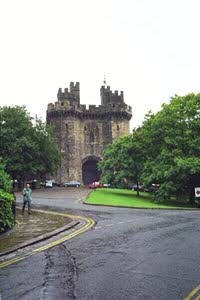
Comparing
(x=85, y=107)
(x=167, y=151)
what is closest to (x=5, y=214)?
(x=167, y=151)

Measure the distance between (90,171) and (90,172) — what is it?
18 cm

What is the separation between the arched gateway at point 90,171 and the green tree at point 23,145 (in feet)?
49.3

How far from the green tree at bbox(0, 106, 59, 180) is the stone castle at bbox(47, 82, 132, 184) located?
11808 millimetres

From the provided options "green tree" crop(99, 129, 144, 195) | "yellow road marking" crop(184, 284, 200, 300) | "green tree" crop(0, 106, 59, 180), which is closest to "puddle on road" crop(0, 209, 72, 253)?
"yellow road marking" crop(184, 284, 200, 300)

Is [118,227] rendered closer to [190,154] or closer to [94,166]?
[190,154]

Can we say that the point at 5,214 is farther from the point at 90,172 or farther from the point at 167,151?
the point at 90,172

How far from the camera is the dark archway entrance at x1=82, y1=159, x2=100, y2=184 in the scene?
74938mm

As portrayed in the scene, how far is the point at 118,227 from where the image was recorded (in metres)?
16.0

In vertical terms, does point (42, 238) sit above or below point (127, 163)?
below

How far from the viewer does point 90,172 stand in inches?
2975

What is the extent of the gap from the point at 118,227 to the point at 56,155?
44843mm

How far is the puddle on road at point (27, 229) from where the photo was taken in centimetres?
1273

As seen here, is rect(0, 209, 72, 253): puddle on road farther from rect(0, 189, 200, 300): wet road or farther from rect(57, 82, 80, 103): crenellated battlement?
rect(57, 82, 80, 103): crenellated battlement

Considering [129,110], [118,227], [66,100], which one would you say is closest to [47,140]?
[66,100]
